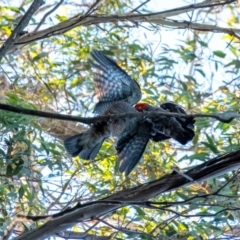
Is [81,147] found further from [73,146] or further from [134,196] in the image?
[134,196]

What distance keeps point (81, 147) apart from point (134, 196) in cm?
72

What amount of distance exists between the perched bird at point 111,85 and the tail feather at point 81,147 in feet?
0.31

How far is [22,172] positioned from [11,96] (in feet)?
0.91

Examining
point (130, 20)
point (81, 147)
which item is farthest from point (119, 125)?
→ point (130, 20)

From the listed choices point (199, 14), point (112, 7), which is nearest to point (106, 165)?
point (112, 7)

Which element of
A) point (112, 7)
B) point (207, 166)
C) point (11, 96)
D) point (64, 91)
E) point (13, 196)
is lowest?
point (207, 166)

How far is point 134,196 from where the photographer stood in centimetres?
113

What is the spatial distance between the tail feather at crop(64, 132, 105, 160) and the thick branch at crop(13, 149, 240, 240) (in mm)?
682

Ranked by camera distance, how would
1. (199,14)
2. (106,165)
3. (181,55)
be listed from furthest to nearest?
(199,14)
(181,55)
(106,165)

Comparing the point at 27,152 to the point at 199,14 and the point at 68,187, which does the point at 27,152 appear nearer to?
the point at 68,187

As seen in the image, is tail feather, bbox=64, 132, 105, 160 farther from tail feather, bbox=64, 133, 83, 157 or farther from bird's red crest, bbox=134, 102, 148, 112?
bird's red crest, bbox=134, 102, 148, 112

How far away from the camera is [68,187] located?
7.04 ft

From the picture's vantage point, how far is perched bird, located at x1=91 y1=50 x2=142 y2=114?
1.77 metres

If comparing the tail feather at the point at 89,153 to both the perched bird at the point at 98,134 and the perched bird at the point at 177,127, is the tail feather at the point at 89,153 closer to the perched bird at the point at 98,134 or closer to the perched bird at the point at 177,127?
the perched bird at the point at 98,134
